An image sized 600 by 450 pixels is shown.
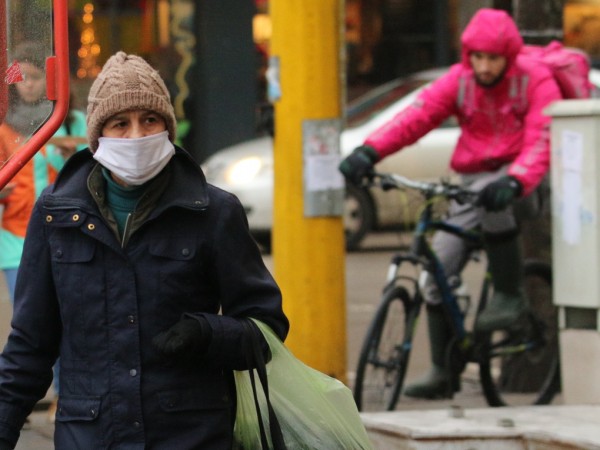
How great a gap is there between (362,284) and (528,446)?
7068mm

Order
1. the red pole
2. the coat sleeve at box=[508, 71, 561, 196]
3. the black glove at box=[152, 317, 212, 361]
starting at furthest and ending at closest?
the coat sleeve at box=[508, 71, 561, 196] → the red pole → the black glove at box=[152, 317, 212, 361]

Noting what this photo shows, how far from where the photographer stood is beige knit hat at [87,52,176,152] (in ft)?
10.9

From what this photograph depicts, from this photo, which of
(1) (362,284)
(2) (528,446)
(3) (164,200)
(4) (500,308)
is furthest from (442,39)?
(3) (164,200)

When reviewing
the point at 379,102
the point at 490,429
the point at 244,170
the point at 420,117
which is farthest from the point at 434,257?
the point at 379,102

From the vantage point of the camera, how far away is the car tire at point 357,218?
595 inches

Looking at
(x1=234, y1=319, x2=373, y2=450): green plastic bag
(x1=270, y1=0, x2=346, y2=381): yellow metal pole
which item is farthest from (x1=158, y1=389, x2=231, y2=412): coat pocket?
(x1=270, y1=0, x2=346, y2=381): yellow metal pole

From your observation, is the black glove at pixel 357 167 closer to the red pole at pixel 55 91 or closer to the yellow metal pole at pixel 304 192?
the yellow metal pole at pixel 304 192

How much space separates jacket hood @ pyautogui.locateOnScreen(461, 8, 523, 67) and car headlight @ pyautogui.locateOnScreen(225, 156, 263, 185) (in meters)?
7.75

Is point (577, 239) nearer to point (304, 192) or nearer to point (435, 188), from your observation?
point (435, 188)

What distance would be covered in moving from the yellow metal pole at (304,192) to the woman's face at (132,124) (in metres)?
3.59

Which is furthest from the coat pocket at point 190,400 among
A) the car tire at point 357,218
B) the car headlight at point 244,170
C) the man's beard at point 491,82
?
the car tire at point 357,218

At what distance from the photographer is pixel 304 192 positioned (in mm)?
7105

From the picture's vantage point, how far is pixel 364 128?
15.0 m

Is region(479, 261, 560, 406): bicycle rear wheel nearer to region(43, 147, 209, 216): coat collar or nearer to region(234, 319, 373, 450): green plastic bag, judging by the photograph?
region(234, 319, 373, 450): green plastic bag
